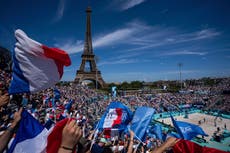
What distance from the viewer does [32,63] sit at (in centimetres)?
318

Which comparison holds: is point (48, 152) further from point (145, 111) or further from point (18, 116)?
point (145, 111)

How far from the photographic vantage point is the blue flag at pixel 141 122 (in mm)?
5282

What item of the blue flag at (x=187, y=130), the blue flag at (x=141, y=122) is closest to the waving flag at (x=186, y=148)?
the blue flag at (x=141, y=122)

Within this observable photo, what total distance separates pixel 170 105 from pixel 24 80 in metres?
39.3

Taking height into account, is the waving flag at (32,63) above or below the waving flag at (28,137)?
above

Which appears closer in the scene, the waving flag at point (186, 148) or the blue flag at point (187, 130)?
the waving flag at point (186, 148)

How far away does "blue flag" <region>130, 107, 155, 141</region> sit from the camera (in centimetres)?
528

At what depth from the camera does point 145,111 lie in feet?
18.3

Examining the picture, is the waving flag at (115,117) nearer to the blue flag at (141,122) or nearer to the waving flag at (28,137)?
the blue flag at (141,122)

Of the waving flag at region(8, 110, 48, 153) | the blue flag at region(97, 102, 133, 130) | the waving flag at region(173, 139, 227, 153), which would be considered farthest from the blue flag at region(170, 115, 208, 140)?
the waving flag at region(8, 110, 48, 153)

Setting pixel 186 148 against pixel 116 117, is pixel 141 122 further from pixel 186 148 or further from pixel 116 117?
pixel 186 148

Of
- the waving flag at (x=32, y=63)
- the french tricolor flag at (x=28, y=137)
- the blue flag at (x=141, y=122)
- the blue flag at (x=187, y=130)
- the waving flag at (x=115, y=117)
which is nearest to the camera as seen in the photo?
the french tricolor flag at (x=28, y=137)

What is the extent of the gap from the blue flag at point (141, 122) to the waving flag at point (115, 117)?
0.41 metres

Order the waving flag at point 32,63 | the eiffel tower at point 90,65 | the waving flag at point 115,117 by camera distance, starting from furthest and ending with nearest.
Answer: the eiffel tower at point 90,65, the waving flag at point 115,117, the waving flag at point 32,63
